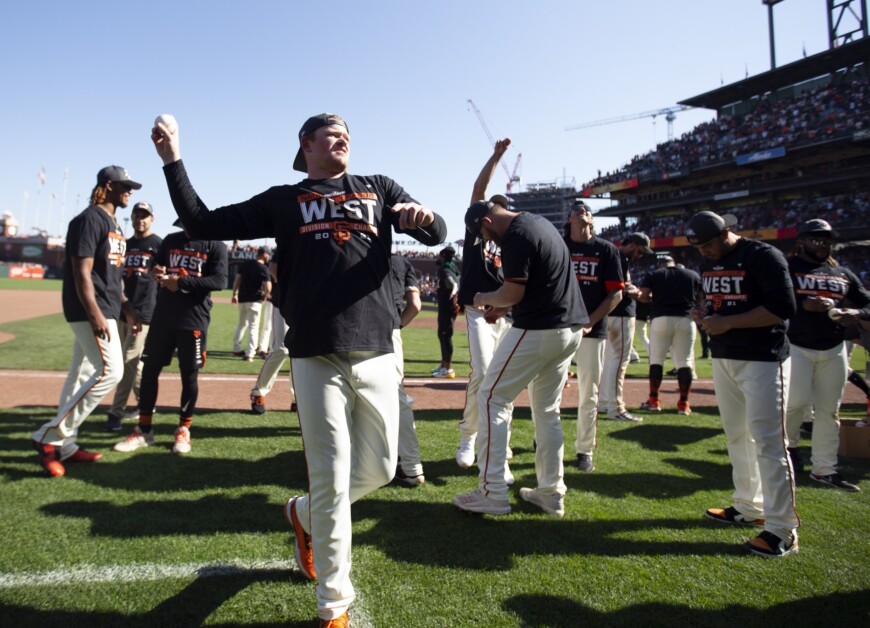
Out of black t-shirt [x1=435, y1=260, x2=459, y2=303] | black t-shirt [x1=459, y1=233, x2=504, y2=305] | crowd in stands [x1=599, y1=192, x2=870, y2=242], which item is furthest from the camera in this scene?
crowd in stands [x1=599, y1=192, x2=870, y2=242]

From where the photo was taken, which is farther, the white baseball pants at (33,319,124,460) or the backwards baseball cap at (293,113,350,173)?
the white baseball pants at (33,319,124,460)

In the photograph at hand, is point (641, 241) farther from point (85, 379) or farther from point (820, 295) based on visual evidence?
point (85, 379)

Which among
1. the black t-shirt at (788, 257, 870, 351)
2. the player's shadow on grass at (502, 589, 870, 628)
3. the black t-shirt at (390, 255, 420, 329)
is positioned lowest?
the player's shadow on grass at (502, 589, 870, 628)

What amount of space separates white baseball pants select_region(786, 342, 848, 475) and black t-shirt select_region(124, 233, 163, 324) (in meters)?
6.79

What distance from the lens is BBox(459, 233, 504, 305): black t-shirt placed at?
15.9 ft

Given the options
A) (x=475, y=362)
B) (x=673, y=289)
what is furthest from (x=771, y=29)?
(x=475, y=362)

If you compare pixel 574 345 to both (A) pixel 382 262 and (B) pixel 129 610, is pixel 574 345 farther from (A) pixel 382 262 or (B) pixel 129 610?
(B) pixel 129 610

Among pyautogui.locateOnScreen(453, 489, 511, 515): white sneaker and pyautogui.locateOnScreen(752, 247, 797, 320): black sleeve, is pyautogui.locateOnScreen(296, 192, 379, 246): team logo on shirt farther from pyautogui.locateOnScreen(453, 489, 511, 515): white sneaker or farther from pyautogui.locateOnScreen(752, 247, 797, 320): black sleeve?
pyautogui.locateOnScreen(752, 247, 797, 320): black sleeve

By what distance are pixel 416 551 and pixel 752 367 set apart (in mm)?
2530

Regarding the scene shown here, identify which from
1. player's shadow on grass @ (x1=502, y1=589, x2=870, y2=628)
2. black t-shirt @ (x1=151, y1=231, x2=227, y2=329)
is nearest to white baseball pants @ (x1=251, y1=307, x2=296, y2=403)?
black t-shirt @ (x1=151, y1=231, x2=227, y2=329)

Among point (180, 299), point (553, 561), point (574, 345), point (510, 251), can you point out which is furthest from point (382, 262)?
point (180, 299)

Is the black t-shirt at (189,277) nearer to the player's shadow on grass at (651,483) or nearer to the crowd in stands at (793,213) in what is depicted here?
the player's shadow on grass at (651,483)

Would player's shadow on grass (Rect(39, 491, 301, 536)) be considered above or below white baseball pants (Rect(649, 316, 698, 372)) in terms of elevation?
below

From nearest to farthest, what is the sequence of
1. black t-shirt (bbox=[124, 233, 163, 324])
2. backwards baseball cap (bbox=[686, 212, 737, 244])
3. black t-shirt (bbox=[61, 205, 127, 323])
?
backwards baseball cap (bbox=[686, 212, 737, 244])
black t-shirt (bbox=[61, 205, 127, 323])
black t-shirt (bbox=[124, 233, 163, 324])
